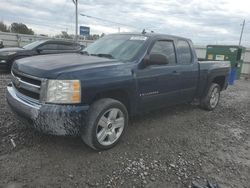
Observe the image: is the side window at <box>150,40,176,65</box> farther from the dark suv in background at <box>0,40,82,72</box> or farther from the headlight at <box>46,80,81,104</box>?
the dark suv in background at <box>0,40,82,72</box>

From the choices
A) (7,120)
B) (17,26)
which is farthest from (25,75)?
(17,26)

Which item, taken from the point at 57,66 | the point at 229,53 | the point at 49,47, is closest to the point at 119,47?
the point at 57,66

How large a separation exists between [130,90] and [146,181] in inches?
56.6

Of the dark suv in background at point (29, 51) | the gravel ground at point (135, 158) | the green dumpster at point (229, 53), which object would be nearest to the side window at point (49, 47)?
the dark suv in background at point (29, 51)

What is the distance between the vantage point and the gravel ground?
9.86 ft

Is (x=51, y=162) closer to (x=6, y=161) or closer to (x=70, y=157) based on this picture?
(x=70, y=157)

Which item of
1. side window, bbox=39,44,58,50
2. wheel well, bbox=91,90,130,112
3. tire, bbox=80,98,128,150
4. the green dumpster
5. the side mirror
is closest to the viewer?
tire, bbox=80,98,128,150

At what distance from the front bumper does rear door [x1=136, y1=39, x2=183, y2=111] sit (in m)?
1.21

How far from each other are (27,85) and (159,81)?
223cm

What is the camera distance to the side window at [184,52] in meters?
5.11

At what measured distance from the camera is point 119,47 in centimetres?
445

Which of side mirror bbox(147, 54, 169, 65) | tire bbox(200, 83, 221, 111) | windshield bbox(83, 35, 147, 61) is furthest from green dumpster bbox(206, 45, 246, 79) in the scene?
side mirror bbox(147, 54, 169, 65)

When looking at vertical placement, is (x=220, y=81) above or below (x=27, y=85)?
below

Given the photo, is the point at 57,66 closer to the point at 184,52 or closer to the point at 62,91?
the point at 62,91
